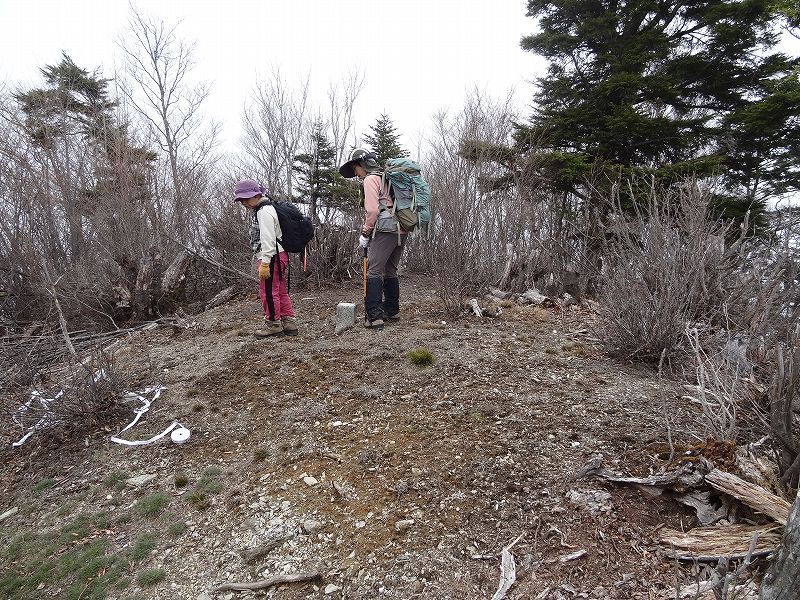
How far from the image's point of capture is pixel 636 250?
11.9ft

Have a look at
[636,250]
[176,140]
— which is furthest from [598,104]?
[176,140]

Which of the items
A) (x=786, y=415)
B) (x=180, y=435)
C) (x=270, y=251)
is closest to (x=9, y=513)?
(x=180, y=435)

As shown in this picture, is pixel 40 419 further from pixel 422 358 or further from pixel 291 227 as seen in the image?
pixel 422 358

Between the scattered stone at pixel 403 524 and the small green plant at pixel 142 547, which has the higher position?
the scattered stone at pixel 403 524

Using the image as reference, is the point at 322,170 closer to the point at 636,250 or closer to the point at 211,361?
the point at 211,361

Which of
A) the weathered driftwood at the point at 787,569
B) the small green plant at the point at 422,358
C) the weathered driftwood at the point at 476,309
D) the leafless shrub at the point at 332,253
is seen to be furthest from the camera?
the leafless shrub at the point at 332,253

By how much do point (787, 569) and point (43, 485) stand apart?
3.85 m

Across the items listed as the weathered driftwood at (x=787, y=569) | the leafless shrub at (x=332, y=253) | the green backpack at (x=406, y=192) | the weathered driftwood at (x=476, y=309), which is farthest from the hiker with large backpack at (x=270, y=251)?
the weathered driftwood at (x=787, y=569)

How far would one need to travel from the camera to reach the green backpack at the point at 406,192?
169 inches

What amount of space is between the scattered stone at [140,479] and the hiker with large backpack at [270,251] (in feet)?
6.71

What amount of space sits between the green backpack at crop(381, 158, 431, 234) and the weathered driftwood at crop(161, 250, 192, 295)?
4002 millimetres

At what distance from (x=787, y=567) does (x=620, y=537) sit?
0.72 meters

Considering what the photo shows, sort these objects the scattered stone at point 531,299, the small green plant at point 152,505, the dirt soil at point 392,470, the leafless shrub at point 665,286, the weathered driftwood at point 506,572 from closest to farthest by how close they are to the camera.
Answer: the weathered driftwood at point 506,572 < the dirt soil at point 392,470 < the small green plant at point 152,505 < the leafless shrub at point 665,286 < the scattered stone at point 531,299

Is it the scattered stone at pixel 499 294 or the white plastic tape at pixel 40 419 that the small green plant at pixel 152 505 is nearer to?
the white plastic tape at pixel 40 419
